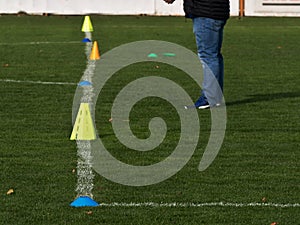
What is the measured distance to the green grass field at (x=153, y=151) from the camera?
7094 millimetres

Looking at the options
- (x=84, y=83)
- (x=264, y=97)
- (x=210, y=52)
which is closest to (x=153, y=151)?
(x=210, y=52)

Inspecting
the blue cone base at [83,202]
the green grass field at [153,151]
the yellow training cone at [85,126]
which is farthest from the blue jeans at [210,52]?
the blue cone base at [83,202]

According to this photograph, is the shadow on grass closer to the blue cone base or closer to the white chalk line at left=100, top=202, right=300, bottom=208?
the white chalk line at left=100, top=202, right=300, bottom=208

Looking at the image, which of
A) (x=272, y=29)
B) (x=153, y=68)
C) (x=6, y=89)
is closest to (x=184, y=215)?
(x=6, y=89)

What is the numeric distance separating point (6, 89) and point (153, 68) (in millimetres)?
3691

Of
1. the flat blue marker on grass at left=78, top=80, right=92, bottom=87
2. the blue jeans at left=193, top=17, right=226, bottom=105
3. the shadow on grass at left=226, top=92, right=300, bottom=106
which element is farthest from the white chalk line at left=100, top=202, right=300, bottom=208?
the flat blue marker on grass at left=78, top=80, right=92, bottom=87

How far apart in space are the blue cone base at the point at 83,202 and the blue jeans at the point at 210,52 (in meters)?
5.24

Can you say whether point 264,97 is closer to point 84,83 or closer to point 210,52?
point 210,52

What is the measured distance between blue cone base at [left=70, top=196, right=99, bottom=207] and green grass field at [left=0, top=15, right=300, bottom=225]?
65mm

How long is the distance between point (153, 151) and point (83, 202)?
236cm

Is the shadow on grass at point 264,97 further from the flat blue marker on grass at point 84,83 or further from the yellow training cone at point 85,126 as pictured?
the yellow training cone at point 85,126

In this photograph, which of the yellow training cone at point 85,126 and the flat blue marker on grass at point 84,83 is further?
the flat blue marker on grass at point 84,83

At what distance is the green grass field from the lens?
7.09 meters

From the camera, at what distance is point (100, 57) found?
61.6 ft
